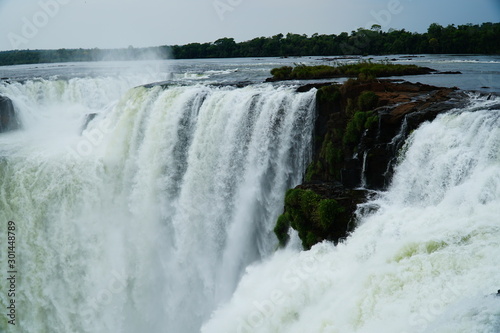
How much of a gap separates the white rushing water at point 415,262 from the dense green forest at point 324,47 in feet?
110

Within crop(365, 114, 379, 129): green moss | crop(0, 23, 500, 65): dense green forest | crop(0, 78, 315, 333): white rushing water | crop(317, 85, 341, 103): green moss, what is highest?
crop(0, 23, 500, 65): dense green forest

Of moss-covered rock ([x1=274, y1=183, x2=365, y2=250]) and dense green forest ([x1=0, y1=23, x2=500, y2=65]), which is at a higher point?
dense green forest ([x1=0, y1=23, x2=500, y2=65])

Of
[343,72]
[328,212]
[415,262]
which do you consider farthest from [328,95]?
[343,72]

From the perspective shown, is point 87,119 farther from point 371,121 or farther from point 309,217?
point 371,121

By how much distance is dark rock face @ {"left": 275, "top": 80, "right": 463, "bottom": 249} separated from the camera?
11.0 meters

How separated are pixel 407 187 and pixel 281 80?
12579 millimetres

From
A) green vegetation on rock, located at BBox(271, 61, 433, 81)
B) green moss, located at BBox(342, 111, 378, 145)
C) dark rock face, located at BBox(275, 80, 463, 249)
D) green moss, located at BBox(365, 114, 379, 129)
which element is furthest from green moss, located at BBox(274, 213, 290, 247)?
green vegetation on rock, located at BBox(271, 61, 433, 81)

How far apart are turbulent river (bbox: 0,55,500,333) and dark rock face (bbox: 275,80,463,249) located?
1.42 feet

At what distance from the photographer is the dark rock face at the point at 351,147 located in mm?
10961

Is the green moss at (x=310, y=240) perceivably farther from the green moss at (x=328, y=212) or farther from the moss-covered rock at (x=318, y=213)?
the green moss at (x=328, y=212)

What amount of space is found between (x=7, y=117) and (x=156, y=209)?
12.1 m

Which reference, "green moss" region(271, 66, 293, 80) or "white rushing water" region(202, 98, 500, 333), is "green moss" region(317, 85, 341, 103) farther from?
"green moss" region(271, 66, 293, 80)

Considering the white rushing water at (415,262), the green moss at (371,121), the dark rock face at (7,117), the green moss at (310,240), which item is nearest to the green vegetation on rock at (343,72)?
the green moss at (371,121)

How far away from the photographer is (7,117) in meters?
23.1
